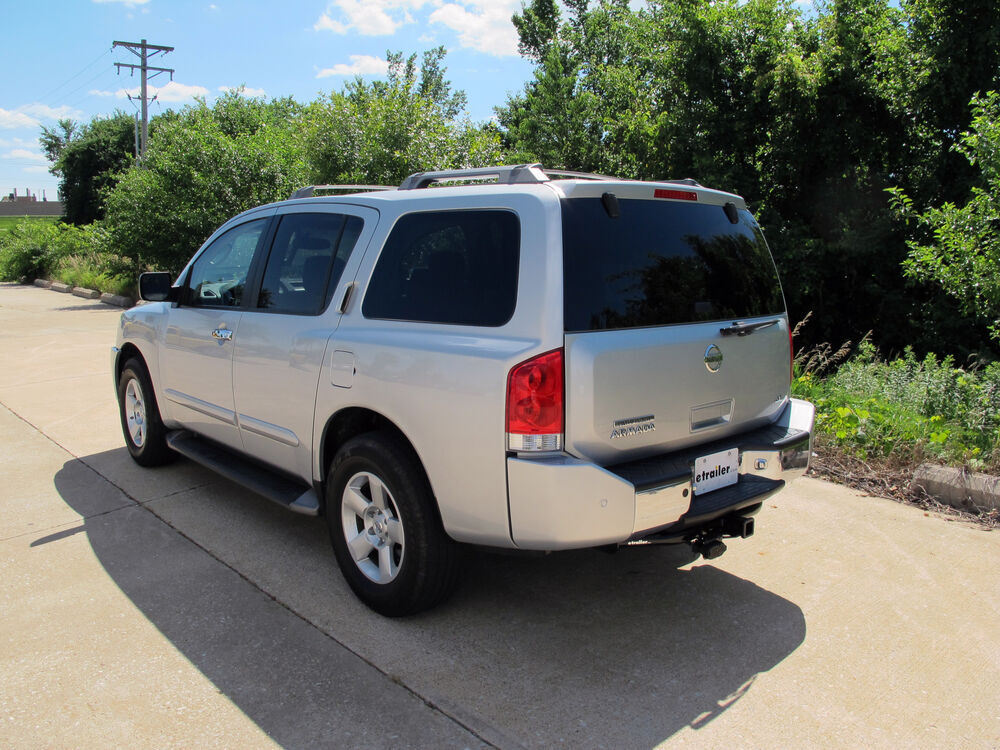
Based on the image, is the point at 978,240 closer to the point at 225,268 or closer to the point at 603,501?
the point at 603,501

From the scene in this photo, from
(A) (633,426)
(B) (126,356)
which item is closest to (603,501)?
(A) (633,426)

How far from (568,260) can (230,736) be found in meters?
2.12

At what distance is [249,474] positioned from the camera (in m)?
4.37

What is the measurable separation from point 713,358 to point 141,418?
169 inches

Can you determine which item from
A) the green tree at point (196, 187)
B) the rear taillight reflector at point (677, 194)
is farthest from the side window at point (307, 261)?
the green tree at point (196, 187)

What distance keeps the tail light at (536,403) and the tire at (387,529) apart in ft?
2.03

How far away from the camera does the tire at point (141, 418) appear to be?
5.52m

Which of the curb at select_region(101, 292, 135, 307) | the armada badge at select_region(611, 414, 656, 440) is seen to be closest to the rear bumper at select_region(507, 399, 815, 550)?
the armada badge at select_region(611, 414, 656, 440)

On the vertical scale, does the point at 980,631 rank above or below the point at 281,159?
below

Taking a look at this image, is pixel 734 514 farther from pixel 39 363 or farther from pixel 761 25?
pixel 761 25

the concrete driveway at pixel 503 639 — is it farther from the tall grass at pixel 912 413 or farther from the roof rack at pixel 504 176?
the roof rack at pixel 504 176

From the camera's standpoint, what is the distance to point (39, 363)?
10.4 m

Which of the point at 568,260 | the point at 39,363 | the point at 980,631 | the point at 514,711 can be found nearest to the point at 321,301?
the point at 568,260

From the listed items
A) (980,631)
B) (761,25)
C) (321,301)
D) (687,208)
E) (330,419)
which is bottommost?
(980,631)
